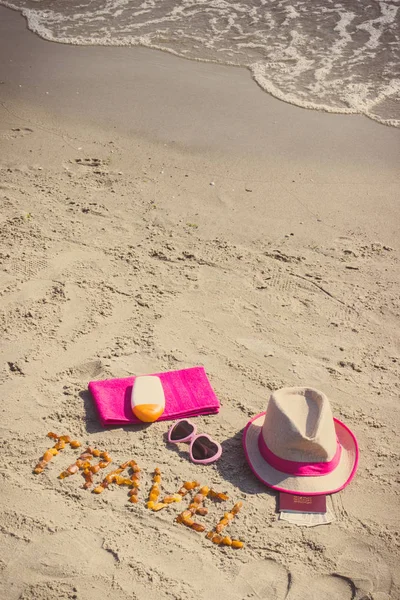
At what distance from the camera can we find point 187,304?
4.87 meters

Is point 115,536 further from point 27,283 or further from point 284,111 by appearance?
point 284,111

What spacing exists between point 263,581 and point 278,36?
29.1 feet

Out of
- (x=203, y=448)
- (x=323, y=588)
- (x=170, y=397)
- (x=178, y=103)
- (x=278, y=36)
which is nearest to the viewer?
(x=323, y=588)

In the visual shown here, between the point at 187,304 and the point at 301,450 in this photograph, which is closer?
the point at 301,450

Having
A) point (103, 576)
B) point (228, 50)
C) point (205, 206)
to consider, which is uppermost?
point (228, 50)

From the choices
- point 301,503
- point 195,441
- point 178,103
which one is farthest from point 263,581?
point 178,103

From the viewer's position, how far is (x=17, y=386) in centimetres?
410

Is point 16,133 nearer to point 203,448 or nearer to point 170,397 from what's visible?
point 170,397

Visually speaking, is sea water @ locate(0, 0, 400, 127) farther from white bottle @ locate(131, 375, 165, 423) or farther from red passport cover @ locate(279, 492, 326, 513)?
red passport cover @ locate(279, 492, 326, 513)

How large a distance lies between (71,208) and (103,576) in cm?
366

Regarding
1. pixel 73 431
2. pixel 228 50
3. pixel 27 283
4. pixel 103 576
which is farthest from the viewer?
pixel 228 50

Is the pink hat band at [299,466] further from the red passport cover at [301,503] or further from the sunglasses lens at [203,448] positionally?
the sunglasses lens at [203,448]

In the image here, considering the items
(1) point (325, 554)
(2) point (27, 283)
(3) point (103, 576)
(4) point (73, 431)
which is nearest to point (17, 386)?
(4) point (73, 431)

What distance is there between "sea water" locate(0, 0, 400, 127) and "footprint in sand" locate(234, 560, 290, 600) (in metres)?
5.88
